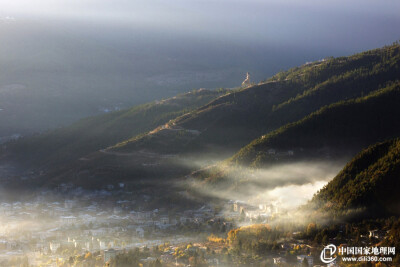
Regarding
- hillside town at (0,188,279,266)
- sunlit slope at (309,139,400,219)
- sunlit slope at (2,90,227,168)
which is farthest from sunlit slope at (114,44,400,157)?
sunlit slope at (309,139,400,219)

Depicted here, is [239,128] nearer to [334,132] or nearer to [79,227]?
[334,132]

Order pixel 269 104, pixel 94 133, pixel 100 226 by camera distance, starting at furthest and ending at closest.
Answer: pixel 94 133
pixel 269 104
pixel 100 226

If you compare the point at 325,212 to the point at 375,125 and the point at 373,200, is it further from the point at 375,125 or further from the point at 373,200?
the point at 375,125

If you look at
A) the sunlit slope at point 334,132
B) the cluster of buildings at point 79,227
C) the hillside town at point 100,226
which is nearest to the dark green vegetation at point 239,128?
the sunlit slope at point 334,132

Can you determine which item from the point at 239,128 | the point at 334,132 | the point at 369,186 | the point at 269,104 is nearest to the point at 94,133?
the point at 239,128

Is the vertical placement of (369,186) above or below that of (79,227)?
above

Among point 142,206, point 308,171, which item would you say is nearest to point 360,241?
point 308,171
